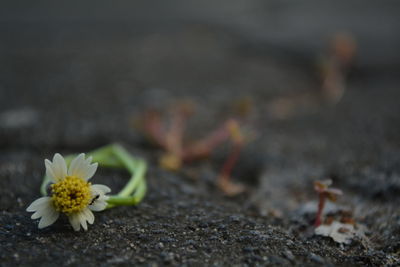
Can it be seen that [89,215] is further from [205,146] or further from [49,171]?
[205,146]

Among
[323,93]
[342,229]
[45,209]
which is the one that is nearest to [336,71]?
[323,93]

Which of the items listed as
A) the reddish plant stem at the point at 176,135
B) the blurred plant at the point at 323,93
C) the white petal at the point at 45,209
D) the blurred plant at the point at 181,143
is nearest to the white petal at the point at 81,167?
the white petal at the point at 45,209

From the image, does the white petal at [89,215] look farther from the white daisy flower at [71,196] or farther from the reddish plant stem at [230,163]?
the reddish plant stem at [230,163]

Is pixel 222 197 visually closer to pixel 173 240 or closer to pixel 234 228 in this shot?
pixel 234 228

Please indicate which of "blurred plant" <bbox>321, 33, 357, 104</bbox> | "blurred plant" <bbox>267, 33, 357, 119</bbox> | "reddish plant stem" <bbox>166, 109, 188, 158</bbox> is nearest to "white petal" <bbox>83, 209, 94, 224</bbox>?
"reddish plant stem" <bbox>166, 109, 188, 158</bbox>

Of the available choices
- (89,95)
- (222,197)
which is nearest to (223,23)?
(89,95)

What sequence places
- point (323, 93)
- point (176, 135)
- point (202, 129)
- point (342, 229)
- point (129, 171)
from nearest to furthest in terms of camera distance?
point (342, 229), point (129, 171), point (176, 135), point (202, 129), point (323, 93)
